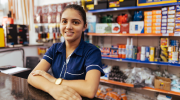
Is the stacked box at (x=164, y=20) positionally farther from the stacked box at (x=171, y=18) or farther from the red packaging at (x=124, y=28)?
Result: the red packaging at (x=124, y=28)

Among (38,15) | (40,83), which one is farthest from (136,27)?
(38,15)

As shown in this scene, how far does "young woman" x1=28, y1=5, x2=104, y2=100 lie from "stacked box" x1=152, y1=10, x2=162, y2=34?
155cm

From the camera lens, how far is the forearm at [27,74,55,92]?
0.97m

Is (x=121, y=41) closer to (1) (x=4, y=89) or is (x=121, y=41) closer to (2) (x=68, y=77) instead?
(2) (x=68, y=77)

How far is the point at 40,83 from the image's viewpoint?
1.03 m

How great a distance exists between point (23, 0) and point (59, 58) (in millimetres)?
3940

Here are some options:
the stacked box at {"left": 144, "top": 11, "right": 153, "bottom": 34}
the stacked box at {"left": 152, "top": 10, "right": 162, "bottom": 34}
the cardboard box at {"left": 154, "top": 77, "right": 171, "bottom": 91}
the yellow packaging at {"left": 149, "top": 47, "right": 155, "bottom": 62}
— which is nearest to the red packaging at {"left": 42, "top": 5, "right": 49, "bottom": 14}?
the stacked box at {"left": 144, "top": 11, "right": 153, "bottom": 34}

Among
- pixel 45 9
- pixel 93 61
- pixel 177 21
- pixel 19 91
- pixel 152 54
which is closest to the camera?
pixel 19 91

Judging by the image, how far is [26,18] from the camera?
14.7 ft

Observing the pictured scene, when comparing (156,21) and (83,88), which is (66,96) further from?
(156,21)

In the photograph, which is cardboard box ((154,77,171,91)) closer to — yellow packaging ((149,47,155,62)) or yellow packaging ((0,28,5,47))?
yellow packaging ((149,47,155,62))

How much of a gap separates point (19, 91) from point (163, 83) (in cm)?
222

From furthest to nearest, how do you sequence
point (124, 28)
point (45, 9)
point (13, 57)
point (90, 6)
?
1. point (45, 9)
2. point (13, 57)
3. point (90, 6)
4. point (124, 28)

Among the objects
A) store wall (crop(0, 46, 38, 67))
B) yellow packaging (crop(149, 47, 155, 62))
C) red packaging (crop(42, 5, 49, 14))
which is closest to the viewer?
yellow packaging (crop(149, 47, 155, 62))
